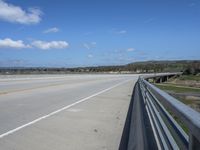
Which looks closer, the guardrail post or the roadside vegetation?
the guardrail post

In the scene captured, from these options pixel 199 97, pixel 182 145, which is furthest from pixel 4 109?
pixel 199 97

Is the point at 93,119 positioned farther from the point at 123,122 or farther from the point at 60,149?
the point at 60,149

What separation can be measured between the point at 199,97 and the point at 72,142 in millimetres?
39617

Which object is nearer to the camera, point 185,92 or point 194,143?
point 194,143

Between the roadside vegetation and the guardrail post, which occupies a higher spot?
the guardrail post

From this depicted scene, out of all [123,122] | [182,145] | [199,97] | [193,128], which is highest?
[193,128]

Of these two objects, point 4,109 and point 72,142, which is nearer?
point 72,142

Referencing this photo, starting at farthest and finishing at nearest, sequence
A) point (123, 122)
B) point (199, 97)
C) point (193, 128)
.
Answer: point (199, 97) → point (123, 122) → point (193, 128)

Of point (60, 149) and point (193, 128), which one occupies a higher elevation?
point (193, 128)

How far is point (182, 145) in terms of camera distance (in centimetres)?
287

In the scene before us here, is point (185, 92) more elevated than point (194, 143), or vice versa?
point (194, 143)

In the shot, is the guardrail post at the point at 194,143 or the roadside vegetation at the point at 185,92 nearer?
the guardrail post at the point at 194,143

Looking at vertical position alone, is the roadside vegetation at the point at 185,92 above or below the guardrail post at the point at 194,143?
below

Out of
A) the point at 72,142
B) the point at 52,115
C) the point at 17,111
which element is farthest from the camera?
the point at 17,111
